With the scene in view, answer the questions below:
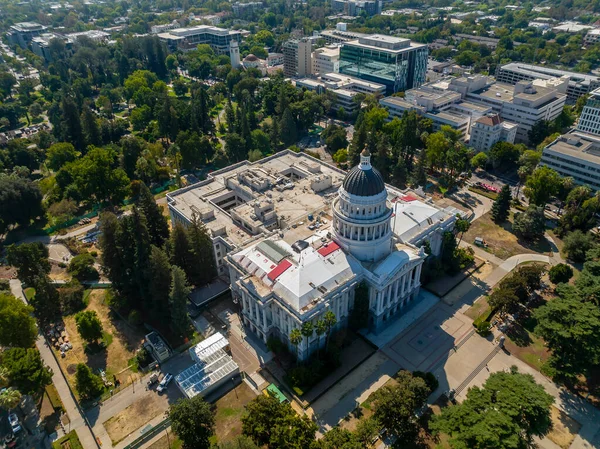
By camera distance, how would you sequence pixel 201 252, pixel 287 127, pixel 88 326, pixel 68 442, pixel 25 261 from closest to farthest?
pixel 68 442 < pixel 88 326 < pixel 25 261 < pixel 201 252 < pixel 287 127

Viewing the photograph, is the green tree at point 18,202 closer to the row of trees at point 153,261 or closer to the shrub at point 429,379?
the row of trees at point 153,261

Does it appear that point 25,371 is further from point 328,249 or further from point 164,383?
point 328,249

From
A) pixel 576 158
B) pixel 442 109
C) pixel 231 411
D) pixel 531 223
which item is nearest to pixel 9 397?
pixel 231 411

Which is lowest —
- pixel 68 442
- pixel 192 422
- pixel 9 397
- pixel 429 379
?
pixel 68 442

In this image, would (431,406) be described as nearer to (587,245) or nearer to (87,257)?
(587,245)

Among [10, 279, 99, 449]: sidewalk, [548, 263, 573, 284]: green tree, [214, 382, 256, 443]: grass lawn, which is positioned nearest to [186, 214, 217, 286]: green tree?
[214, 382, 256, 443]: grass lawn

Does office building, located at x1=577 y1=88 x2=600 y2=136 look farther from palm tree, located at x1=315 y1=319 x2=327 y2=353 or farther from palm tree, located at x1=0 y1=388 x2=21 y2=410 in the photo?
palm tree, located at x1=0 y1=388 x2=21 y2=410
